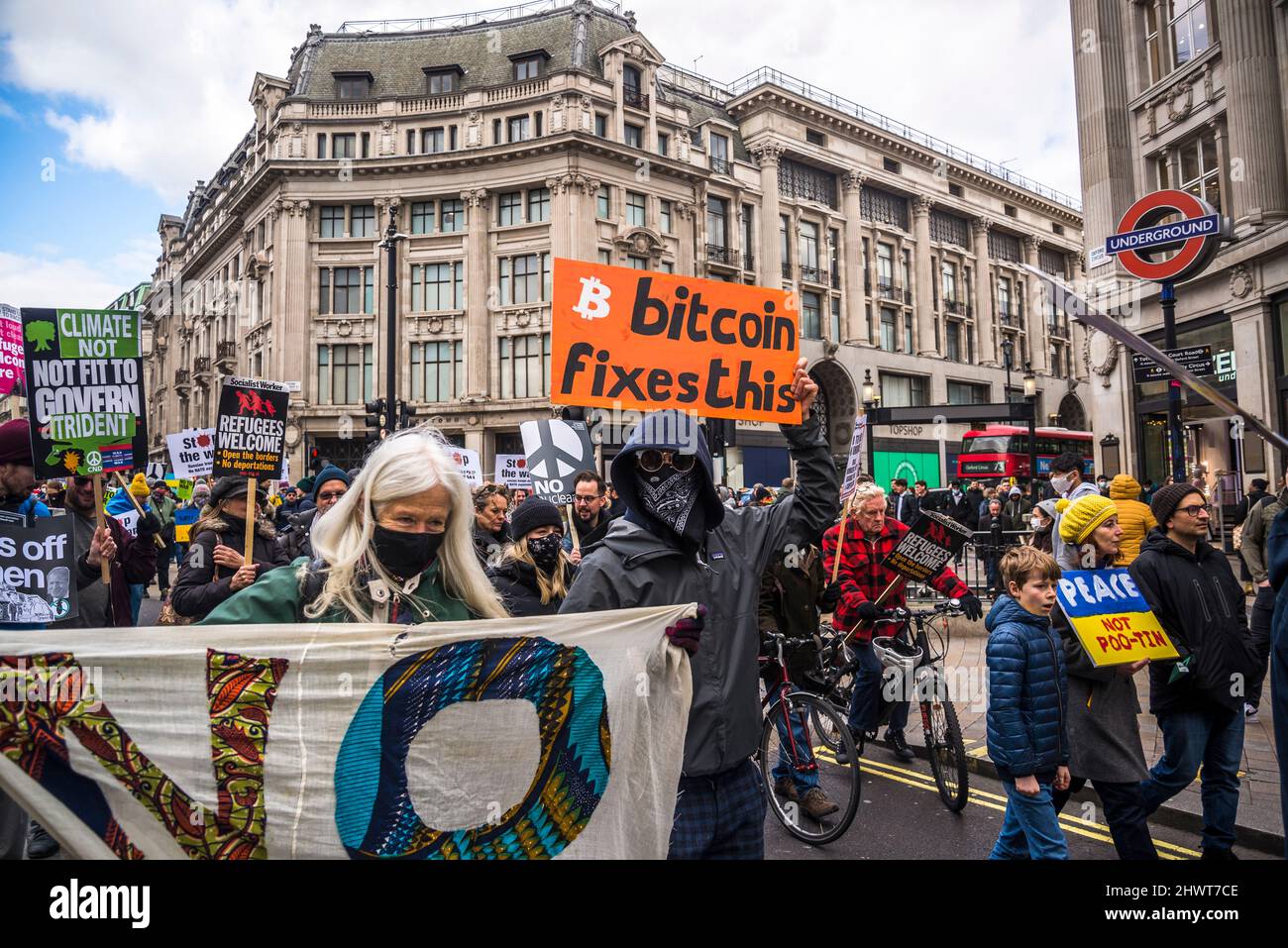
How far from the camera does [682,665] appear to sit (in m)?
2.54

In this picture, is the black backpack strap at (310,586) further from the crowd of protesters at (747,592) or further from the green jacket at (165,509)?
the green jacket at (165,509)

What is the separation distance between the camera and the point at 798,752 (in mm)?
4922

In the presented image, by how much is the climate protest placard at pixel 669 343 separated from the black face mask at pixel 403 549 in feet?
6.89

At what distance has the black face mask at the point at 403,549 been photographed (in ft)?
7.57

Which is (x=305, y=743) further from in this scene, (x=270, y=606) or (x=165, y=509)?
(x=165, y=509)

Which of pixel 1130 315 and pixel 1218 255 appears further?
pixel 1130 315

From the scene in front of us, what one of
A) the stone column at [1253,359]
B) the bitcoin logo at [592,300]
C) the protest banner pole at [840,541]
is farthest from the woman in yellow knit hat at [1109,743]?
the stone column at [1253,359]

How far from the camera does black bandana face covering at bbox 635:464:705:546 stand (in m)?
2.75

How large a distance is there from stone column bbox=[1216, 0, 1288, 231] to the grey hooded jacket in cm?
1826

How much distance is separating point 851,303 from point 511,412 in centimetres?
2091

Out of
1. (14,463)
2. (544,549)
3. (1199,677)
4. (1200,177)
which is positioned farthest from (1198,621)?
(1200,177)

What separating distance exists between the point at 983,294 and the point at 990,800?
173ft

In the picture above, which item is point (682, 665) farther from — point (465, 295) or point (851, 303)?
point (851, 303)
